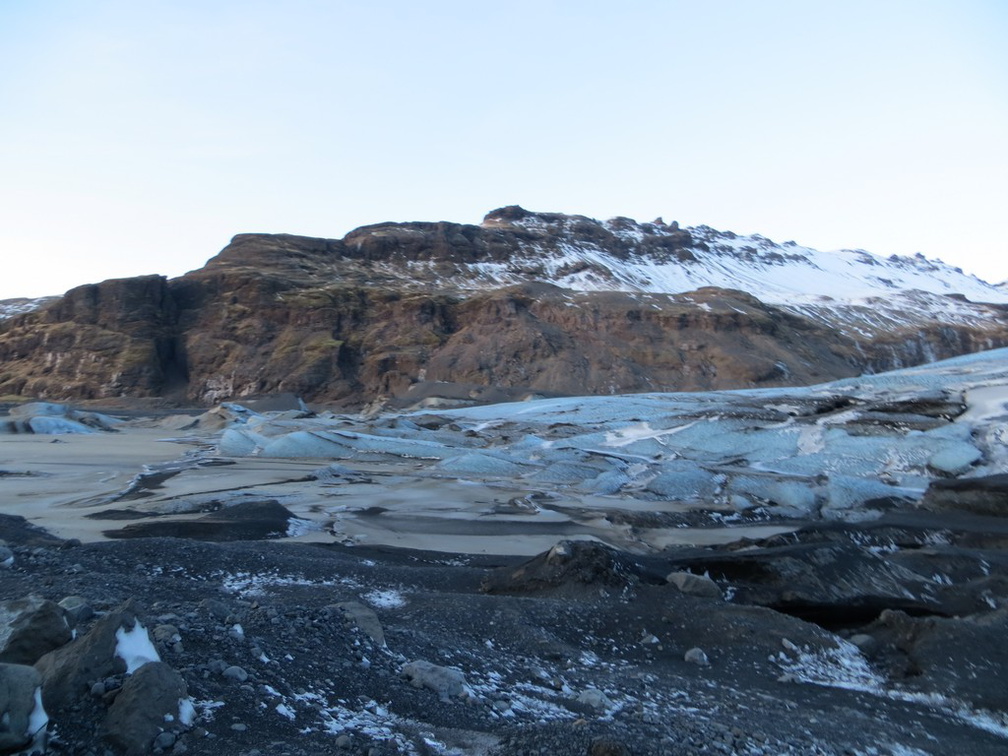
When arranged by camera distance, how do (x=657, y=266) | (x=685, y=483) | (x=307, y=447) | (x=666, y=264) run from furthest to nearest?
(x=666, y=264) → (x=657, y=266) → (x=307, y=447) → (x=685, y=483)

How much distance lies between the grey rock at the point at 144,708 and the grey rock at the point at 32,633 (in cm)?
→ 45

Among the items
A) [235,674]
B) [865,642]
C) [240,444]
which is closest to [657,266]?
[240,444]

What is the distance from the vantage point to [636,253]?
8869 centimetres

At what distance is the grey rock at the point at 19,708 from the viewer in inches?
90.1

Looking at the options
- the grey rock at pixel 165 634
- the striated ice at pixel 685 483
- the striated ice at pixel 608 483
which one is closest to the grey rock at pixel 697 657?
the grey rock at pixel 165 634

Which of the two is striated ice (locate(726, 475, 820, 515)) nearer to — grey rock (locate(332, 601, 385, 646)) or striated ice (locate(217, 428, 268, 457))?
grey rock (locate(332, 601, 385, 646))

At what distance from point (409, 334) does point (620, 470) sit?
140ft

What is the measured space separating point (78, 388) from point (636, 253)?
5922cm

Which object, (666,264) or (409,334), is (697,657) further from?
(666,264)

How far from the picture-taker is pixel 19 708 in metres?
2.33

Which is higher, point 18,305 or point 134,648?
point 18,305

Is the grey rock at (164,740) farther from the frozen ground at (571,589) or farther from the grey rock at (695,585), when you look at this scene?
the grey rock at (695,585)

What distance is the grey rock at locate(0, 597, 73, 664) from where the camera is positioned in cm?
284

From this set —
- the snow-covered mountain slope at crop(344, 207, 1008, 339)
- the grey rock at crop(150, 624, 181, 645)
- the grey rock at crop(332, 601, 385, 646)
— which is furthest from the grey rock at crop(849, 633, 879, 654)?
the snow-covered mountain slope at crop(344, 207, 1008, 339)
